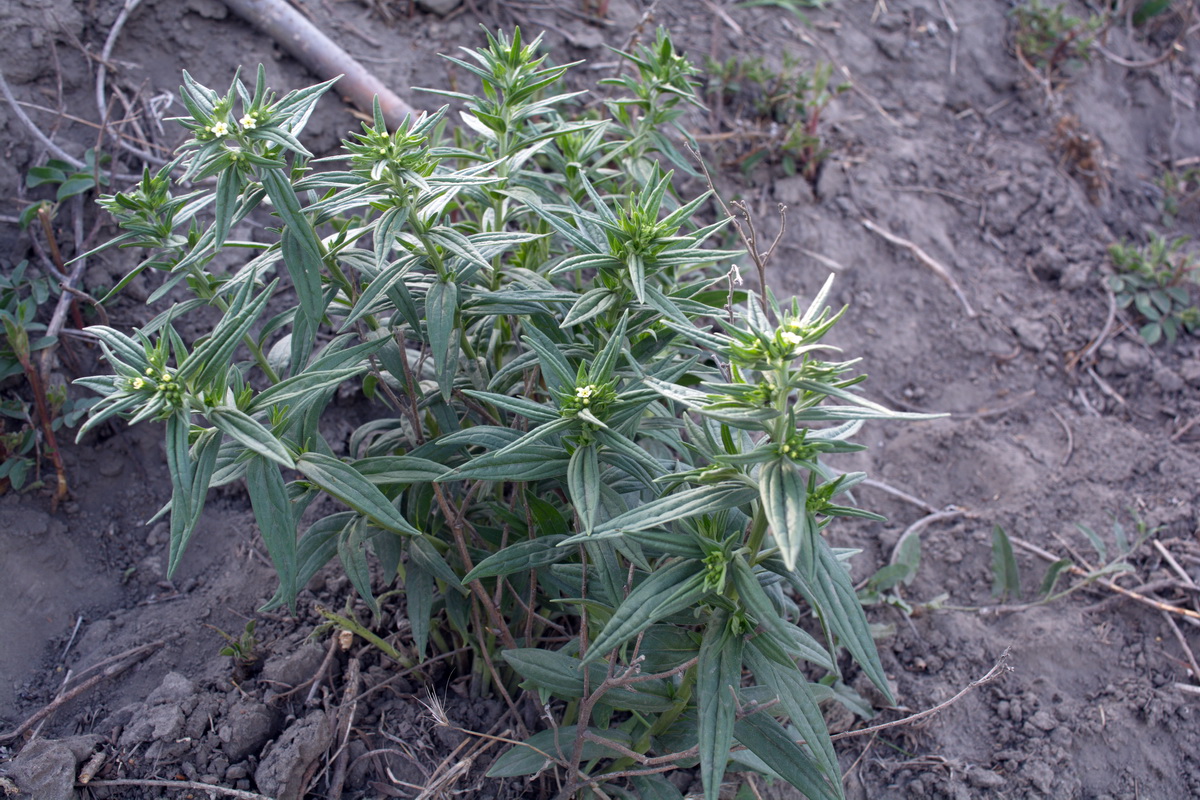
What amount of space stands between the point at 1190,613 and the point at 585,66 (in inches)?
184

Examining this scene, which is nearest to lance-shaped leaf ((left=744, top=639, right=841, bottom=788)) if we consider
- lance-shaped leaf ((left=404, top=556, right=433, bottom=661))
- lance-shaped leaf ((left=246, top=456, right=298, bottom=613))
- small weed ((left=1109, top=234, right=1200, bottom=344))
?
lance-shaped leaf ((left=404, top=556, right=433, bottom=661))

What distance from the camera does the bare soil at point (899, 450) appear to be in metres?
3.08

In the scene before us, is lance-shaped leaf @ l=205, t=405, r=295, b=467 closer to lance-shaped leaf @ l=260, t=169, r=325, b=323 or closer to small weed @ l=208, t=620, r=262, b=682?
lance-shaped leaf @ l=260, t=169, r=325, b=323

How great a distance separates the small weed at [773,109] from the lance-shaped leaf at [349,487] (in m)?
3.94

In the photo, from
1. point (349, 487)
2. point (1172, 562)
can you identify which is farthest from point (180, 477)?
point (1172, 562)

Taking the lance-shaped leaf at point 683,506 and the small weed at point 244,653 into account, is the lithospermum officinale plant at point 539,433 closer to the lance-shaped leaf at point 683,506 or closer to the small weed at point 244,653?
the lance-shaped leaf at point 683,506

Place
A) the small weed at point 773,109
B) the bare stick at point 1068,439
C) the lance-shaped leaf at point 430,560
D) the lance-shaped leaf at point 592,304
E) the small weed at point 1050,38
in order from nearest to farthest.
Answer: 1. the lance-shaped leaf at point 592,304
2. the lance-shaped leaf at point 430,560
3. the bare stick at point 1068,439
4. the small weed at point 773,109
5. the small weed at point 1050,38

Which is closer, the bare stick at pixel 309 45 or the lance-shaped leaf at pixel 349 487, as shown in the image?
the lance-shaped leaf at pixel 349 487

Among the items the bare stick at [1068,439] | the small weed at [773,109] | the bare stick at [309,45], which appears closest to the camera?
the bare stick at [309,45]

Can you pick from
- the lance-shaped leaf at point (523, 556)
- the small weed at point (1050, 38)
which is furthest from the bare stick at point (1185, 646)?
the small weed at point (1050, 38)

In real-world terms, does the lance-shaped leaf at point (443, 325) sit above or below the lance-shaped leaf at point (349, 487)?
above

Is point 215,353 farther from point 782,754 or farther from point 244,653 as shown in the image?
point 782,754

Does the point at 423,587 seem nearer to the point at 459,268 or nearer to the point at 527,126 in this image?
the point at 459,268

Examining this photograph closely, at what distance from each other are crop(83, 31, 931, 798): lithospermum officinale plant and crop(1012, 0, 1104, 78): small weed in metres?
4.76
